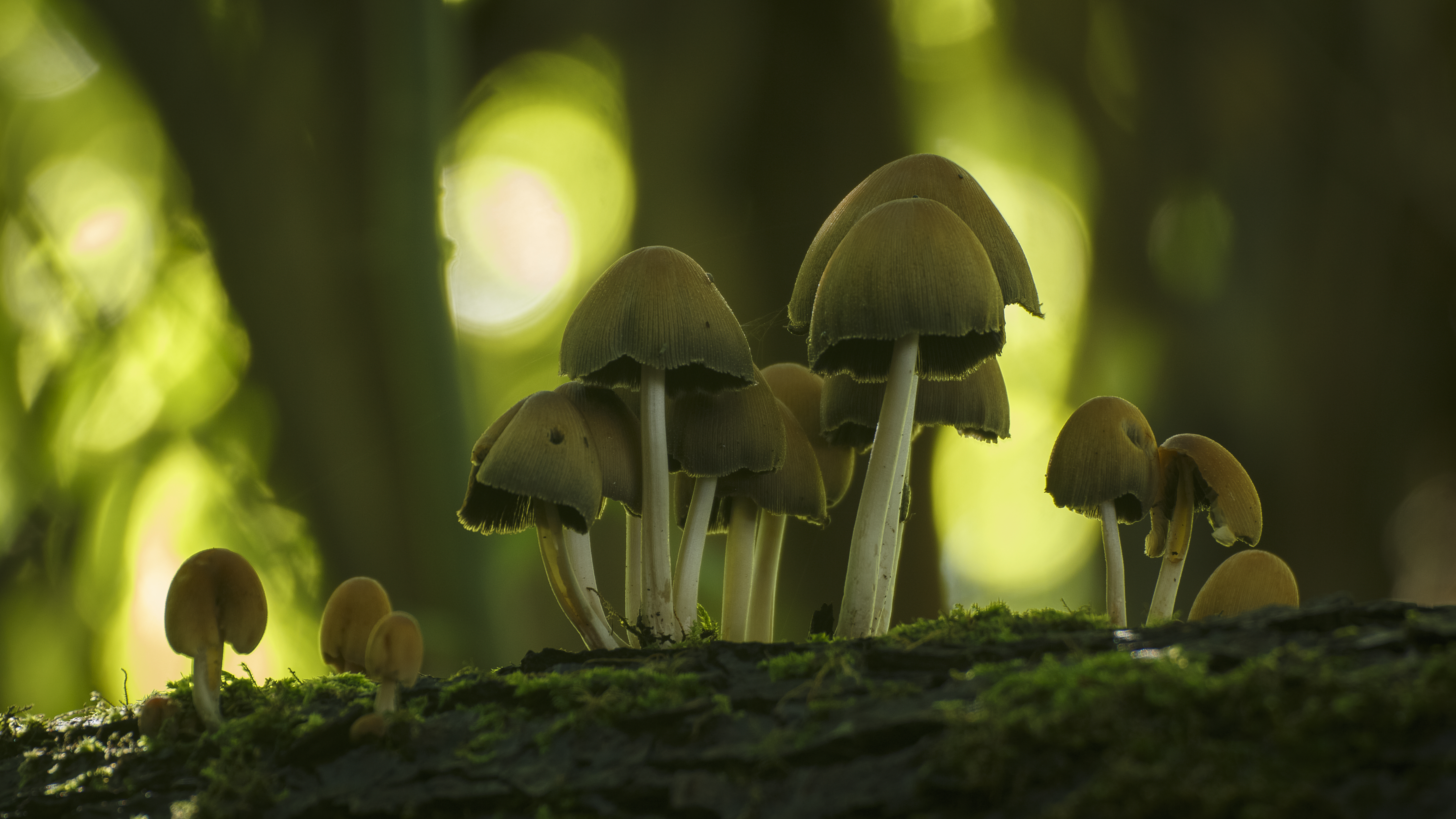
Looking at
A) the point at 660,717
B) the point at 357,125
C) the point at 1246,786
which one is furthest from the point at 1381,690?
the point at 357,125

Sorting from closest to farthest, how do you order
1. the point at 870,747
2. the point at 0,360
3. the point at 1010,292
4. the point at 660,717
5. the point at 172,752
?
the point at 870,747 < the point at 660,717 < the point at 172,752 < the point at 1010,292 < the point at 0,360

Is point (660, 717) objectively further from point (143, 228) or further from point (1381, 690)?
point (143, 228)

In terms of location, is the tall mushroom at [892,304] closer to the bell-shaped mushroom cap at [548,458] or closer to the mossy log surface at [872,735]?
the mossy log surface at [872,735]

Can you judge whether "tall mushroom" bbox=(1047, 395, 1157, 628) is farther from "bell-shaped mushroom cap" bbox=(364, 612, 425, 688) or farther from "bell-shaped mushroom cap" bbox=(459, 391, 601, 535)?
"bell-shaped mushroom cap" bbox=(364, 612, 425, 688)

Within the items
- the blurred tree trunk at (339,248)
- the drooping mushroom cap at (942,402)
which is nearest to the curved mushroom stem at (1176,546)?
the drooping mushroom cap at (942,402)

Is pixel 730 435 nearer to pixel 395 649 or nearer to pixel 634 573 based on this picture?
pixel 634 573

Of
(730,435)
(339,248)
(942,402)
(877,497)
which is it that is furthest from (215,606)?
(339,248)
